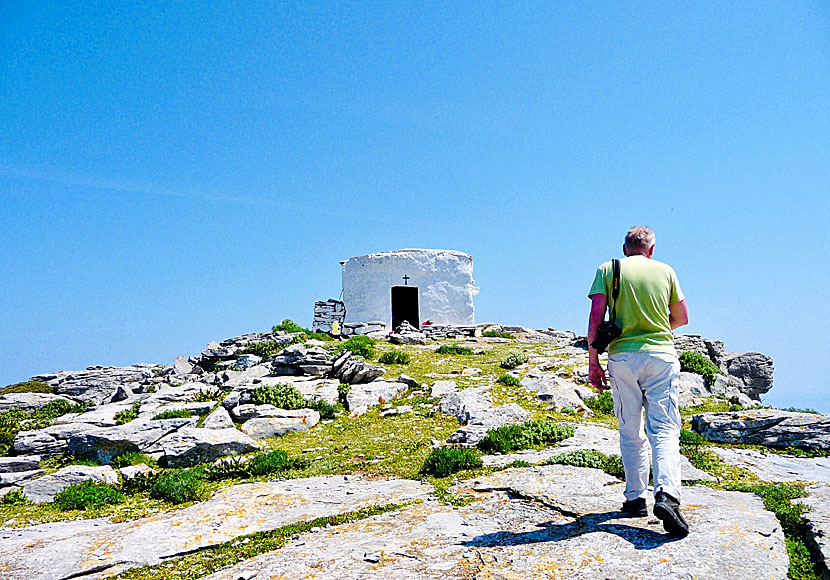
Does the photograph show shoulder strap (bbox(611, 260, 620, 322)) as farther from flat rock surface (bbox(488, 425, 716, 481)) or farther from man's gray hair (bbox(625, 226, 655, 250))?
flat rock surface (bbox(488, 425, 716, 481))

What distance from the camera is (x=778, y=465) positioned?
9.59m

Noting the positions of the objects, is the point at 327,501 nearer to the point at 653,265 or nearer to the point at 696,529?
the point at 696,529

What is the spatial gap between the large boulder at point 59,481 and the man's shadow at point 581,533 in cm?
744

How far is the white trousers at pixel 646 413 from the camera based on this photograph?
5.79 m

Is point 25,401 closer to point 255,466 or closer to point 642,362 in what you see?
point 255,466

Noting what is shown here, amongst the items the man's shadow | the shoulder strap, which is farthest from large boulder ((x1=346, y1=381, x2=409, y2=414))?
the shoulder strap

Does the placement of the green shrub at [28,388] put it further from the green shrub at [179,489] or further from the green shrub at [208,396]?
the green shrub at [179,489]

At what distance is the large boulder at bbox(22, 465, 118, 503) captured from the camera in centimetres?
965

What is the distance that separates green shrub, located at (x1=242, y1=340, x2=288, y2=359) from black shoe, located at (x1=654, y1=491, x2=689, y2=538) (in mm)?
17284

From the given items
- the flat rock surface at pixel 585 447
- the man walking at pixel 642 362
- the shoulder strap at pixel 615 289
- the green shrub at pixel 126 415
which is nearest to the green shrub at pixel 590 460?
the flat rock surface at pixel 585 447

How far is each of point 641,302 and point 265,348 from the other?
17416 millimetres

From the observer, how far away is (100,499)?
30.0ft

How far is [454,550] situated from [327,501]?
2.99 meters

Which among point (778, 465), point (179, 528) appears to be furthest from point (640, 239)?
point (179, 528)
